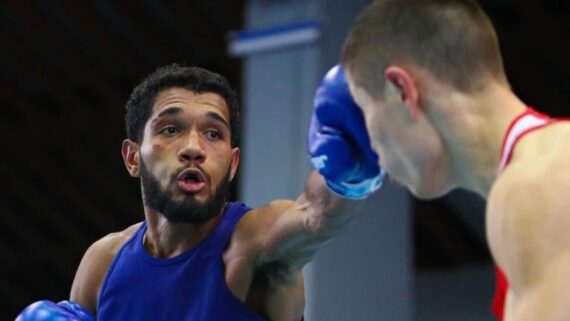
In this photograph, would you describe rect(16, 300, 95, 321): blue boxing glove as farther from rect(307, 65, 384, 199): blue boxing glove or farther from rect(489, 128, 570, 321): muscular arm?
rect(489, 128, 570, 321): muscular arm

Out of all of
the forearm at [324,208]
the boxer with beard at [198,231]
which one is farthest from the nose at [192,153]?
the forearm at [324,208]

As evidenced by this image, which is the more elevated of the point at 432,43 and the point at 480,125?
the point at 432,43

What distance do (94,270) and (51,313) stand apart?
0.27 meters

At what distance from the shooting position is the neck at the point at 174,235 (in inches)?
102

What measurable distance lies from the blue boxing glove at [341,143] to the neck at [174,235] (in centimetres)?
39

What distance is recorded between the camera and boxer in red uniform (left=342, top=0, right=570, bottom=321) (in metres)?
1.52

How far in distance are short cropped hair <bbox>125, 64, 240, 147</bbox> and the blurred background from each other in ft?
7.78

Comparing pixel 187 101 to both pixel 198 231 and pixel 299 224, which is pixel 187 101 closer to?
pixel 198 231

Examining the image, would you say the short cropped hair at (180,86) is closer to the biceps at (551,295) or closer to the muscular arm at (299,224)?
the muscular arm at (299,224)

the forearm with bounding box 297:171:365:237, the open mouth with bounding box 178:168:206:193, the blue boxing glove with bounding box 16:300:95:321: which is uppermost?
the open mouth with bounding box 178:168:206:193

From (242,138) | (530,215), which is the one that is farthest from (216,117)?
(242,138)

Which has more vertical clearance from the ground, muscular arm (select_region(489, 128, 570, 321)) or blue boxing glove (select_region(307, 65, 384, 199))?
blue boxing glove (select_region(307, 65, 384, 199))

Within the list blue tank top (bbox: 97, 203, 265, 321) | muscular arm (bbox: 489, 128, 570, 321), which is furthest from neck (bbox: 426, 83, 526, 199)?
blue tank top (bbox: 97, 203, 265, 321)

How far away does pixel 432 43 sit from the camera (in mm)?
1671
